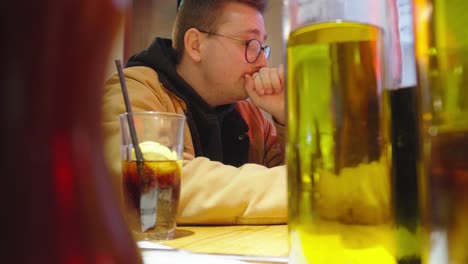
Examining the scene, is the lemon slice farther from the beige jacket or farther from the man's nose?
the man's nose

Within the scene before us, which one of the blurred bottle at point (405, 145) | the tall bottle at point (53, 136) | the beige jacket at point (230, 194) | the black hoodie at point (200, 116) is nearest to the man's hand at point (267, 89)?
the black hoodie at point (200, 116)

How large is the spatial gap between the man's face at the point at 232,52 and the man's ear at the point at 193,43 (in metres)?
0.03

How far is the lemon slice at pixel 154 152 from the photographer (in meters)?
0.69

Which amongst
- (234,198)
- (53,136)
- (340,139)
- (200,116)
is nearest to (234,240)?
(234,198)

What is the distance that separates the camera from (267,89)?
1.62 metres

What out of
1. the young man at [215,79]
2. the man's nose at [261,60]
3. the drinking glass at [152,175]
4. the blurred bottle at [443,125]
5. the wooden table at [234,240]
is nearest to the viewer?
the blurred bottle at [443,125]

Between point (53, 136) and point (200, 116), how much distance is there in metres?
1.47

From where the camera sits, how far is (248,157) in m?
1.78

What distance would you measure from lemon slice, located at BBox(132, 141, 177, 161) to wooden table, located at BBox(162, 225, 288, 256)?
0.12m

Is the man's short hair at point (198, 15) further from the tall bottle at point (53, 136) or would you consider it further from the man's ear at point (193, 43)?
the tall bottle at point (53, 136)

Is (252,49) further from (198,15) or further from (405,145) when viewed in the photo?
(405,145)

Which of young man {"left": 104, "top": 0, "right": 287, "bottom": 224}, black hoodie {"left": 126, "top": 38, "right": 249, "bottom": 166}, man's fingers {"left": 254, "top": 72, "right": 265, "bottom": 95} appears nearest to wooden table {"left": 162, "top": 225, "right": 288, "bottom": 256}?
young man {"left": 104, "top": 0, "right": 287, "bottom": 224}

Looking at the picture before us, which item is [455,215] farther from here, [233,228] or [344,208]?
[233,228]

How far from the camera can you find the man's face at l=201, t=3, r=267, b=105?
1.60m
